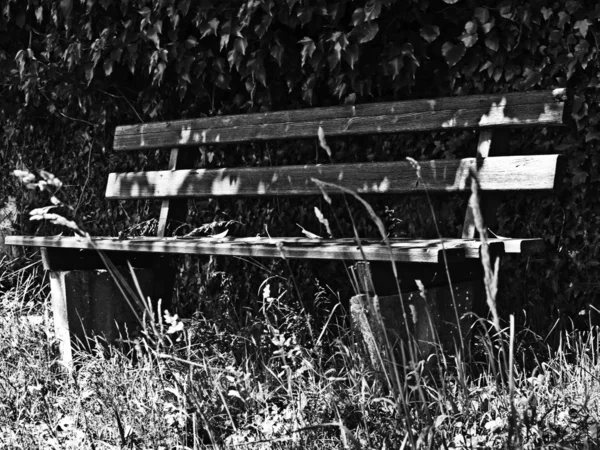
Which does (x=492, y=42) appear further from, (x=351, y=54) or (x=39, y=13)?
(x=39, y=13)

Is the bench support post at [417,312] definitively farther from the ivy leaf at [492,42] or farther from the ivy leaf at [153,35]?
the ivy leaf at [153,35]

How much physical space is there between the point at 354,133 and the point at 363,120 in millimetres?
63

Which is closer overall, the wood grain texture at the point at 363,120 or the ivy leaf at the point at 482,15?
the wood grain texture at the point at 363,120

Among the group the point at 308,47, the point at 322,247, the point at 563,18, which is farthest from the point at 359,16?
the point at 322,247

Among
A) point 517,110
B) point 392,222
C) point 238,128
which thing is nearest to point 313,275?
point 392,222

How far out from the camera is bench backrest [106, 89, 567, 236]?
2969 millimetres

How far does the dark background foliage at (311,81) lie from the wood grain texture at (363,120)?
0.21 m

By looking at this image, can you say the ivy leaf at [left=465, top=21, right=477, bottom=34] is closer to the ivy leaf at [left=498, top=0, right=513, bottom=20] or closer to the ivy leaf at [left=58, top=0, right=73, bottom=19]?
the ivy leaf at [left=498, top=0, right=513, bottom=20]

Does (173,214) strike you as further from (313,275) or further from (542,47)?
(542,47)

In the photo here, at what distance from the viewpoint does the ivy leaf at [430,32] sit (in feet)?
11.1

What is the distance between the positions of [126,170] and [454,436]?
322 cm

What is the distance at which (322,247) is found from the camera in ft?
9.18

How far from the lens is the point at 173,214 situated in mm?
4082

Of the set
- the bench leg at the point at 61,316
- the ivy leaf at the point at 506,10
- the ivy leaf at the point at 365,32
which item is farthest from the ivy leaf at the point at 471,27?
the bench leg at the point at 61,316
